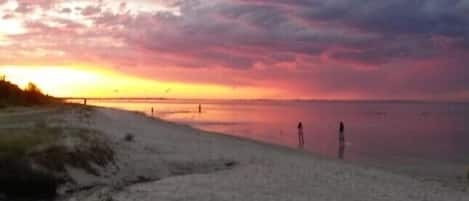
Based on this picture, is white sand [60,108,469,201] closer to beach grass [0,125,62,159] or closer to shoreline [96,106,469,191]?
beach grass [0,125,62,159]

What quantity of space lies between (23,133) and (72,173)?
337 centimetres

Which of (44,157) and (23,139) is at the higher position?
(23,139)

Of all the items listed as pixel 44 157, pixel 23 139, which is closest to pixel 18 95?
pixel 23 139

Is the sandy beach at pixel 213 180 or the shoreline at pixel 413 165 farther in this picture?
the shoreline at pixel 413 165

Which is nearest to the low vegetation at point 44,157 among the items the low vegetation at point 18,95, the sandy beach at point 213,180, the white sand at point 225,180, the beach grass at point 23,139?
the beach grass at point 23,139

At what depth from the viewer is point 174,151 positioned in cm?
2839

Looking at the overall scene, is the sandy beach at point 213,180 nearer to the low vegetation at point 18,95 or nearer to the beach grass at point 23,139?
the beach grass at point 23,139

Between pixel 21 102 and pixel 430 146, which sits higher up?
pixel 21 102

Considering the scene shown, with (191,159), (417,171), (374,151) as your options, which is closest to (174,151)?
(191,159)

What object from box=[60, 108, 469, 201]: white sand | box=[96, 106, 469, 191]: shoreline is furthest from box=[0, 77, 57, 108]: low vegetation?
box=[60, 108, 469, 201]: white sand

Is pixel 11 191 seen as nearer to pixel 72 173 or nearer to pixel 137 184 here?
pixel 72 173

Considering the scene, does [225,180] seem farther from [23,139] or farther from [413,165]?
[413,165]

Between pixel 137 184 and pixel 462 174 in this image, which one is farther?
pixel 462 174

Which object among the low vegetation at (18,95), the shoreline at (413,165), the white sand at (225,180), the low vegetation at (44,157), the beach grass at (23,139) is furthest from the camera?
the low vegetation at (18,95)
